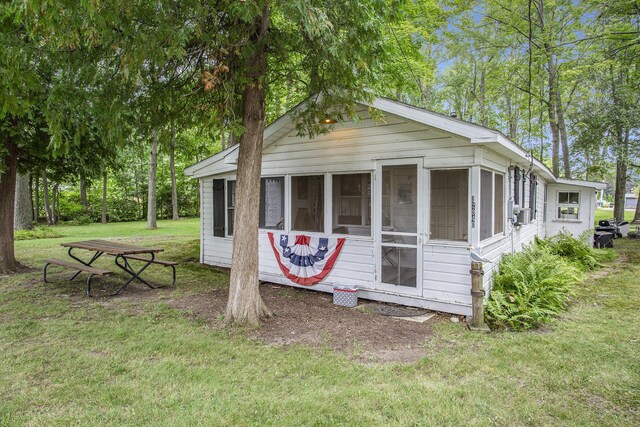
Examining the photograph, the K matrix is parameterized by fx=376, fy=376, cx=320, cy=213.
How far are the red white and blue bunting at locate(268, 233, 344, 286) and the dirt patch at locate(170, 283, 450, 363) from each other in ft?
1.61

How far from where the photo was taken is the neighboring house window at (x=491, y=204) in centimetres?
528

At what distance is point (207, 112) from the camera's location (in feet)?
15.4

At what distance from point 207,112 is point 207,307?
270 centimetres

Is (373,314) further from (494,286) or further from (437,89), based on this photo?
(437,89)

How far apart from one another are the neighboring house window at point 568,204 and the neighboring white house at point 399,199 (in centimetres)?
680

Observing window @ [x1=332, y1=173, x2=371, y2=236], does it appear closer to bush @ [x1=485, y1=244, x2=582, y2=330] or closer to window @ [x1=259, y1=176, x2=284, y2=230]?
window @ [x1=259, y1=176, x2=284, y2=230]

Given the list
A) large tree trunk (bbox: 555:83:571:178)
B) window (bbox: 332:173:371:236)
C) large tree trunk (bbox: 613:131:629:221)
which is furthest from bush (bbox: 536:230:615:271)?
large tree trunk (bbox: 555:83:571:178)

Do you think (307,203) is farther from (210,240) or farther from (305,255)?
(210,240)

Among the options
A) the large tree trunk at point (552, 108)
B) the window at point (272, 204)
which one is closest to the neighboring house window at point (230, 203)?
the window at point (272, 204)

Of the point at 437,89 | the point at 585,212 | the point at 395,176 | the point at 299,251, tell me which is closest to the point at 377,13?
the point at 395,176

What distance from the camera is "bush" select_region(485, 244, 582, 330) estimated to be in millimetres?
4812

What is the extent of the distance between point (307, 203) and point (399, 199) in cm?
171

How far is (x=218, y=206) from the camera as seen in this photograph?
8.61 m

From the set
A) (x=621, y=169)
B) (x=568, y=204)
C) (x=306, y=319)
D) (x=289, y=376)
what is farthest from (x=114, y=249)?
(x=621, y=169)
